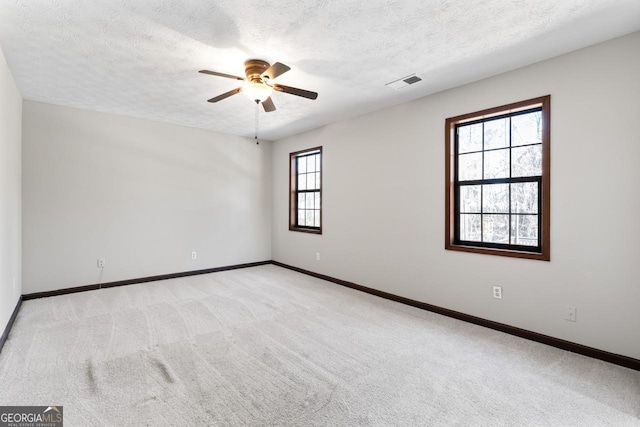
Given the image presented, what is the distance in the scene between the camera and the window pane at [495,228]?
3.20 metres

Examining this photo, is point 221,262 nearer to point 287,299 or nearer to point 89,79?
point 287,299

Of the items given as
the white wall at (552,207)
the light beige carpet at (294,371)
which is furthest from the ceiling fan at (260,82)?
the light beige carpet at (294,371)

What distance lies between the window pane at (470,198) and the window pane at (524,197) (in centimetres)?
35

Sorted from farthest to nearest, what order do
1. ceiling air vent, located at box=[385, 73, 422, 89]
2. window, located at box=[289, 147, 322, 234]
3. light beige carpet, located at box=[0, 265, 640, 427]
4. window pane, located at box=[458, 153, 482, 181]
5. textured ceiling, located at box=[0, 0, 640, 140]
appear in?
window, located at box=[289, 147, 322, 234]
window pane, located at box=[458, 153, 482, 181]
ceiling air vent, located at box=[385, 73, 422, 89]
textured ceiling, located at box=[0, 0, 640, 140]
light beige carpet, located at box=[0, 265, 640, 427]

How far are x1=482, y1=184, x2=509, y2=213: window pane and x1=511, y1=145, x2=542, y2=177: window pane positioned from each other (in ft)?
0.61

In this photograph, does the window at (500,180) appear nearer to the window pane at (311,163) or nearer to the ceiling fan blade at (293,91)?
the ceiling fan blade at (293,91)

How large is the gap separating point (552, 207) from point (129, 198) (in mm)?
5381

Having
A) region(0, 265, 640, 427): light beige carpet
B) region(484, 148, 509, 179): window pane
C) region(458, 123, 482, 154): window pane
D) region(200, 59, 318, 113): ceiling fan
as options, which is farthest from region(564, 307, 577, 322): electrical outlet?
region(200, 59, 318, 113): ceiling fan

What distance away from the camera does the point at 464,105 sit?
11.2 feet

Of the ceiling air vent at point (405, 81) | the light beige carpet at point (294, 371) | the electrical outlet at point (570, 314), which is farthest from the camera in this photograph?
the ceiling air vent at point (405, 81)

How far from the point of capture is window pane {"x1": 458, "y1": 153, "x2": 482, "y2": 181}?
339 centimetres

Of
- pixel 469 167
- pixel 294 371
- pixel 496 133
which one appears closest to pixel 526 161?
pixel 496 133

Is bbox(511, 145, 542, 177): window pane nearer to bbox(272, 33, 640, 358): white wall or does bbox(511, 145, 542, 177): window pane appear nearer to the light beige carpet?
bbox(272, 33, 640, 358): white wall

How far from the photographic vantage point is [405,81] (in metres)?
3.33
